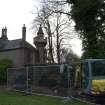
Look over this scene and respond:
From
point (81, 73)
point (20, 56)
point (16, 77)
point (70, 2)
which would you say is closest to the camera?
point (81, 73)

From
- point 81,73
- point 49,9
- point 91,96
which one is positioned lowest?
point 91,96

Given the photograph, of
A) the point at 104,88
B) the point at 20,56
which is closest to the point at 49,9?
the point at 20,56

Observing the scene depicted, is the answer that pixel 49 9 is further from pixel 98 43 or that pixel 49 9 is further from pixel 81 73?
pixel 81 73

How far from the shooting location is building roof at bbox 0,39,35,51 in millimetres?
82581

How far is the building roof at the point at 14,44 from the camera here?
271 feet

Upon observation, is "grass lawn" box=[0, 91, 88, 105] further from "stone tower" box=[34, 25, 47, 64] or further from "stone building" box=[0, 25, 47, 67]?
"stone building" box=[0, 25, 47, 67]

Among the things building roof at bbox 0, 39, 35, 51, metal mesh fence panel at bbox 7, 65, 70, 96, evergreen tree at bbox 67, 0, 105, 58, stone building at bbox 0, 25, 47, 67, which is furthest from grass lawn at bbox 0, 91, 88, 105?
building roof at bbox 0, 39, 35, 51

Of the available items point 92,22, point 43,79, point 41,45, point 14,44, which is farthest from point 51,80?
point 14,44

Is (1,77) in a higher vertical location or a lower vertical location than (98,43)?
lower

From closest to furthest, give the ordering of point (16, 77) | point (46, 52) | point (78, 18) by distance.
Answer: point (16, 77) → point (78, 18) → point (46, 52)

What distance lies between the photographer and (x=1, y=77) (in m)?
42.3

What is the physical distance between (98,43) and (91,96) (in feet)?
54.5

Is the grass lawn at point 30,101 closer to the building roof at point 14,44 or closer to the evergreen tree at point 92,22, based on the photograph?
the evergreen tree at point 92,22

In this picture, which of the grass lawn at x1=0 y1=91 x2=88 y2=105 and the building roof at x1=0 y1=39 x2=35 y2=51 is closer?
the grass lawn at x1=0 y1=91 x2=88 y2=105
